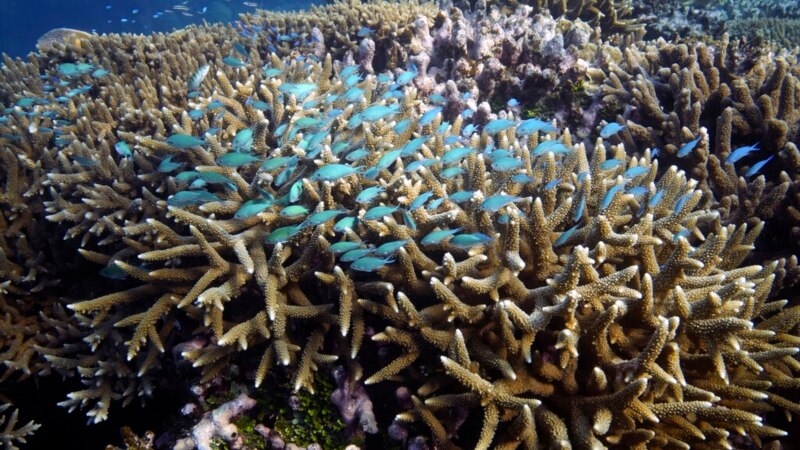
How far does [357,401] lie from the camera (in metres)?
2.96

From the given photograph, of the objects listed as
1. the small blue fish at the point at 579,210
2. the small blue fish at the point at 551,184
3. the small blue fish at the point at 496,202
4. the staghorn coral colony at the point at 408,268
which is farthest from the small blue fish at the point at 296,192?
the small blue fish at the point at 579,210

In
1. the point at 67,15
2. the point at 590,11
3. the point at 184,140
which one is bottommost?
the point at 184,140

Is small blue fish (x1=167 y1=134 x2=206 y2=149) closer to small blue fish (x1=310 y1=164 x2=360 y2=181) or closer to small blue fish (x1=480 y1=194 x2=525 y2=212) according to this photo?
small blue fish (x1=310 y1=164 x2=360 y2=181)

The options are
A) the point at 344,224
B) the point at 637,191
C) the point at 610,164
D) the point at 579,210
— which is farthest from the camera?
the point at 610,164

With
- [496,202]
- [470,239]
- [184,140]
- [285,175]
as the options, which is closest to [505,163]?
[496,202]

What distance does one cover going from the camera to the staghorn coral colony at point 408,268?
8.33 ft

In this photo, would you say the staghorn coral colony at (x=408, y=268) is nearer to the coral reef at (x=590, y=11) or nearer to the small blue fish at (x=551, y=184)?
the small blue fish at (x=551, y=184)

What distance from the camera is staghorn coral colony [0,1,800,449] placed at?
8.33ft

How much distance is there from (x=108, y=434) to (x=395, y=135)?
427 cm

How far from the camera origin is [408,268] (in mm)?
2893

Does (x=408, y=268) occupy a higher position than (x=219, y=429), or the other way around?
(x=408, y=268)

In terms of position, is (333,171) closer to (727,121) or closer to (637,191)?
(637,191)

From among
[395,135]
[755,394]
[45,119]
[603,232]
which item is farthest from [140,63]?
[755,394]

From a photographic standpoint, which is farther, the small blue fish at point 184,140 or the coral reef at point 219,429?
the small blue fish at point 184,140
